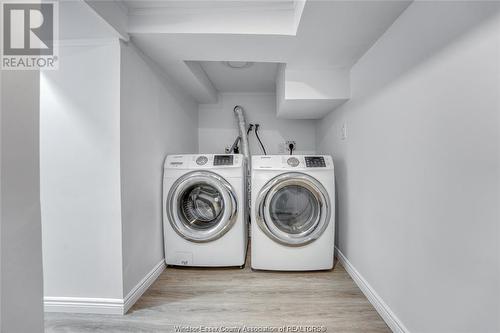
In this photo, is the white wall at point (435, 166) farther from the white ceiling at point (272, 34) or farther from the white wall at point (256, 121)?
the white wall at point (256, 121)

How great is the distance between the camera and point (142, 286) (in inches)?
64.6

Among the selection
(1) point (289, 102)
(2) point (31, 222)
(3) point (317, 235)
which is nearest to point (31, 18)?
(2) point (31, 222)

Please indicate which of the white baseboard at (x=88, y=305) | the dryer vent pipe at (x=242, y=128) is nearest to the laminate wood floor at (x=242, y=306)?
the white baseboard at (x=88, y=305)

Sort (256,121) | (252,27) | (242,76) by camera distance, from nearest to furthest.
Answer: (252,27)
(242,76)
(256,121)

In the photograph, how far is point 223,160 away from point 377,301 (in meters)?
1.53

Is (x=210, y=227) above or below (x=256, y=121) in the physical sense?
below

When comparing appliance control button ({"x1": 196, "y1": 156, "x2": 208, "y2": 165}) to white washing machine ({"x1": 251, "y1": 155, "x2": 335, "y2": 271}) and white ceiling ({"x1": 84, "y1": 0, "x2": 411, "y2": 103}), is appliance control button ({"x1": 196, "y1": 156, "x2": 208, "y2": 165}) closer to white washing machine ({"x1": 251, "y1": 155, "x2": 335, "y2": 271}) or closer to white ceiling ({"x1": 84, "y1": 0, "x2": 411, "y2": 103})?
white washing machine ({"x1": 251, "y1": 155, "x2": 335, "y2": 271})

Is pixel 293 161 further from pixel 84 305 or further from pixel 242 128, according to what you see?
pixel 84 305

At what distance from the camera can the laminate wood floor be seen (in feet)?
4.49

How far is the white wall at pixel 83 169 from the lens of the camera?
139cm

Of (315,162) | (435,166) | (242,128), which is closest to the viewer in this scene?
(435,166)

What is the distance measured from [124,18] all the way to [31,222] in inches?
48.6

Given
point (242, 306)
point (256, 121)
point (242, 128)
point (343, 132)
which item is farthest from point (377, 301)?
point (256, 121)

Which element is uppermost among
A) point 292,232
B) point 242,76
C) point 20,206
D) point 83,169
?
point 242,76
